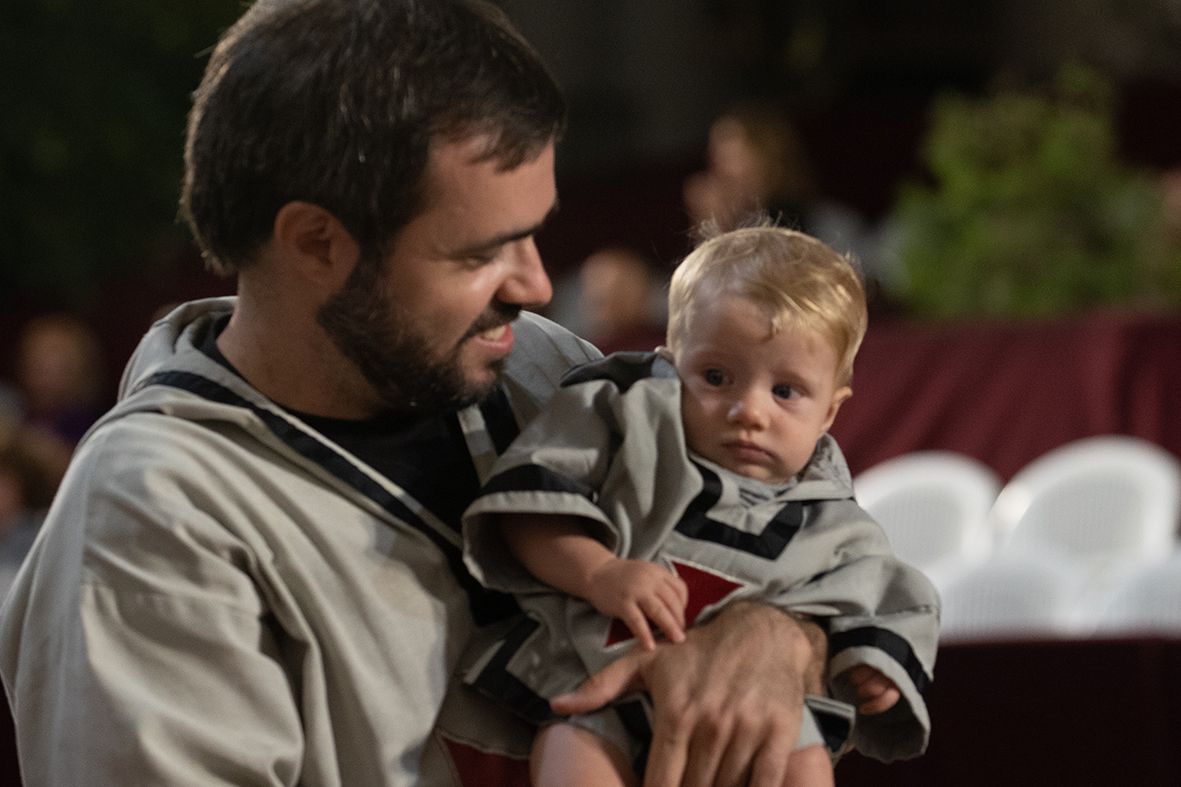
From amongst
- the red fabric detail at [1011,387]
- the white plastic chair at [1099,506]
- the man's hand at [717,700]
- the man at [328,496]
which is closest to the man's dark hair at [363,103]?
the man at [328,496]

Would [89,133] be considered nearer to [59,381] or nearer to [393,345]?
[59,381]

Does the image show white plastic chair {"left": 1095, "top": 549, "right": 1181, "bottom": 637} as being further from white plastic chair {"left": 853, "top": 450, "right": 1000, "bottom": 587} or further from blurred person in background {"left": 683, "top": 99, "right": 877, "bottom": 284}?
blurred person in background {"left": 683, "top": 99, "right": 877, "bottom": 284}

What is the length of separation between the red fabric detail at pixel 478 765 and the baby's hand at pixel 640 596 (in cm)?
18

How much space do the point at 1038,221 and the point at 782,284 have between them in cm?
341

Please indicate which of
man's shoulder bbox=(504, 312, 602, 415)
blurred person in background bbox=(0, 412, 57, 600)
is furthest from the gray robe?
blurred person in background bbox=(0, 412, 57, 600)

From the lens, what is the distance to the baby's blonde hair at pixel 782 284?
1.73 m

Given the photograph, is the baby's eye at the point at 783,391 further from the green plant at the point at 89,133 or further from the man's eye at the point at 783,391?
the green plant at the point at 89,133

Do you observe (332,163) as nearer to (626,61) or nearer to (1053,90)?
(1053,90)

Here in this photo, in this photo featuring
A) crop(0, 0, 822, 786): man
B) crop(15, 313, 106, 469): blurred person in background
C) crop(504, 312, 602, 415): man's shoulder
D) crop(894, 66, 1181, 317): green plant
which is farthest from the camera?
crop(15, 313, 106, 469): blurred person in background

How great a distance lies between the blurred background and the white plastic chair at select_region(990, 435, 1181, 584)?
0.24 meters

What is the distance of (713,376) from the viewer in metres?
1.76

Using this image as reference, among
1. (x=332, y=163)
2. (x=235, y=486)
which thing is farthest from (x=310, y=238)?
(x=235, y=486)

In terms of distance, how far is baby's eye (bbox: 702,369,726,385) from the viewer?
1.76 metres

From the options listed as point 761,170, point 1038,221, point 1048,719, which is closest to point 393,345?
point 1048,719
